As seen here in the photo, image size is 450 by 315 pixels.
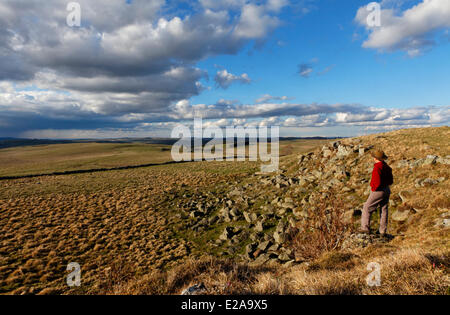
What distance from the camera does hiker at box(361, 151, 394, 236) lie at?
26.8 ft

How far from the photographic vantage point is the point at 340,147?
21750 mm

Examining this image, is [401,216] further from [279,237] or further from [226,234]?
[226,234]

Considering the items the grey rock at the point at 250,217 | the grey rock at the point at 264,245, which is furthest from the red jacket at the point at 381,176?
the grey rock at the point at 250,217

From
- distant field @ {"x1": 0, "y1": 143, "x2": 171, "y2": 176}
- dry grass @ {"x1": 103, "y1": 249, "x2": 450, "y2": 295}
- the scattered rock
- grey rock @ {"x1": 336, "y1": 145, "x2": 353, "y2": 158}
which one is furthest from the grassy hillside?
distant field @ {"x1": 0, "y1": 143, "x2": 171, "y2": 176}

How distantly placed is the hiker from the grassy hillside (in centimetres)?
71

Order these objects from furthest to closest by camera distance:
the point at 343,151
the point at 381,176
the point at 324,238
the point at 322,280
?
the point at 343,151
the point at 324,238
the point at 381,176
the point at 322,280

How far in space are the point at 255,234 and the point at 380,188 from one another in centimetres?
Result: 795

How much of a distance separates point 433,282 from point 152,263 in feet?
41.7

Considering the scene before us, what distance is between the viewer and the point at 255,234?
14031 millimetres

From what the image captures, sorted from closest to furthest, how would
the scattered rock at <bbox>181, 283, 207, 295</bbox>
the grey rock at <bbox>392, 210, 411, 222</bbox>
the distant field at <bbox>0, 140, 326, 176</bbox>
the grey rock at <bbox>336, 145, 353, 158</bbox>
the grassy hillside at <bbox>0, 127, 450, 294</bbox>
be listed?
the scattered rock at <bbox>181, 283, 207, 295</bbox> < the grassy hillside at <bbox>0, 127, 450, 294</bbox> < the grey rock at <bbox>392, 210, 411, 222</bbox> < the grey rock at <bbox>336, 145, 353, 158</bbox> < the distant field at <bbox>0, 140, 326, 176</bbox>

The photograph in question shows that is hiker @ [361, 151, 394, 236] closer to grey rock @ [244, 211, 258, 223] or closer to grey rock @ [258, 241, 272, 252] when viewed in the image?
grey rock @ [258, 241, 272, 252]

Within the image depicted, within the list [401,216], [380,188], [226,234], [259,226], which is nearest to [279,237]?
[259,226]
